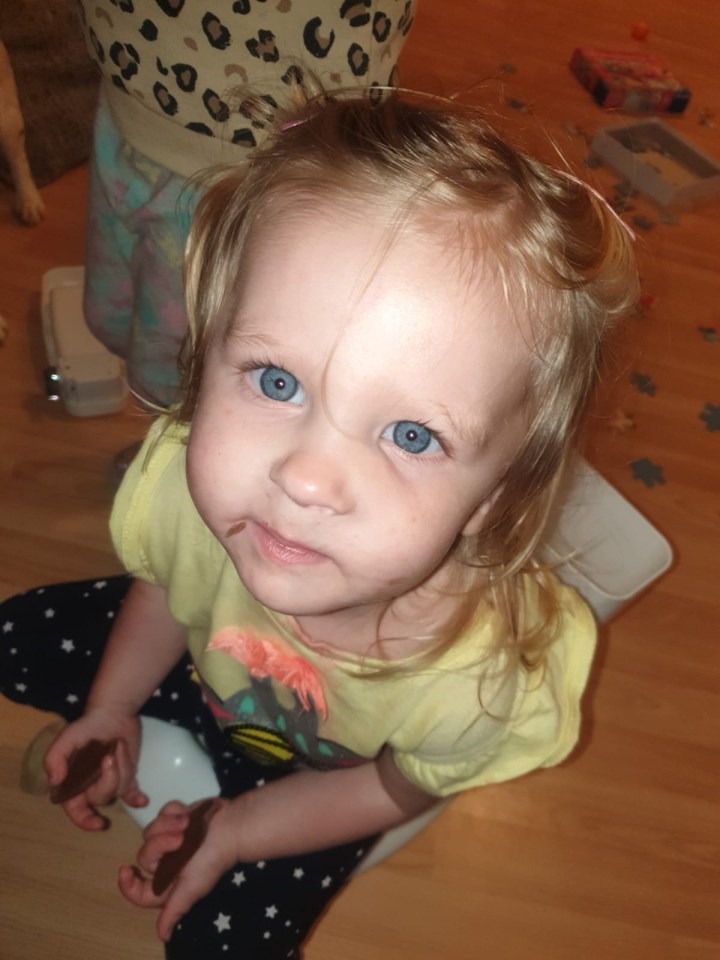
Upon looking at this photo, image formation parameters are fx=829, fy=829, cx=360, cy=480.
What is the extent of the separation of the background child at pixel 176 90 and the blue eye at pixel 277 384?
0.30 m

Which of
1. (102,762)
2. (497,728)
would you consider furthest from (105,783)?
(497,728)

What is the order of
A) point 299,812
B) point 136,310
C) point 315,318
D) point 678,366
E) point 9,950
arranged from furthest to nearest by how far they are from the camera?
point 678,366 → point 136,310 → point 9,950 → point 299,812 → point 315,318

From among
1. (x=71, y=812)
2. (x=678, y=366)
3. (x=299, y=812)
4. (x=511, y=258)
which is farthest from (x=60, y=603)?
(x=678, y=366)

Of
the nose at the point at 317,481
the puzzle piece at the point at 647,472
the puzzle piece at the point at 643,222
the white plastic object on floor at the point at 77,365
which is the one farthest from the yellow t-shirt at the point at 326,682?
the puzzle piece at the point at 643,222

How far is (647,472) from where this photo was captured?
1344 millimetres

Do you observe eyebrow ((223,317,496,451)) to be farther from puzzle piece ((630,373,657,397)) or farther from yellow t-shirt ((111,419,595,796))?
puzzle piece ((630,373,657,397))

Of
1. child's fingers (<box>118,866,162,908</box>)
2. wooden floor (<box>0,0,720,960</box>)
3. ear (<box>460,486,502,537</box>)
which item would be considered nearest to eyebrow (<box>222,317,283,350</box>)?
ear (<box>460,486,502,537</box>)

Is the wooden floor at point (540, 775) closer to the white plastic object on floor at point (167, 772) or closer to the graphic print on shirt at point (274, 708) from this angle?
the white plastic object on floor at point (167, 772)

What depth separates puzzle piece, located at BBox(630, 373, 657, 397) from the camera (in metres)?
1.45

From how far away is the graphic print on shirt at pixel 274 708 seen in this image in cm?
66

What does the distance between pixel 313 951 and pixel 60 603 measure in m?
0.44

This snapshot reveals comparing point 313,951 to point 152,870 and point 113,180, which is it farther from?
point 113,180

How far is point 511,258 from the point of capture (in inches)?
17.3

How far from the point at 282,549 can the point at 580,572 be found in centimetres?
50
